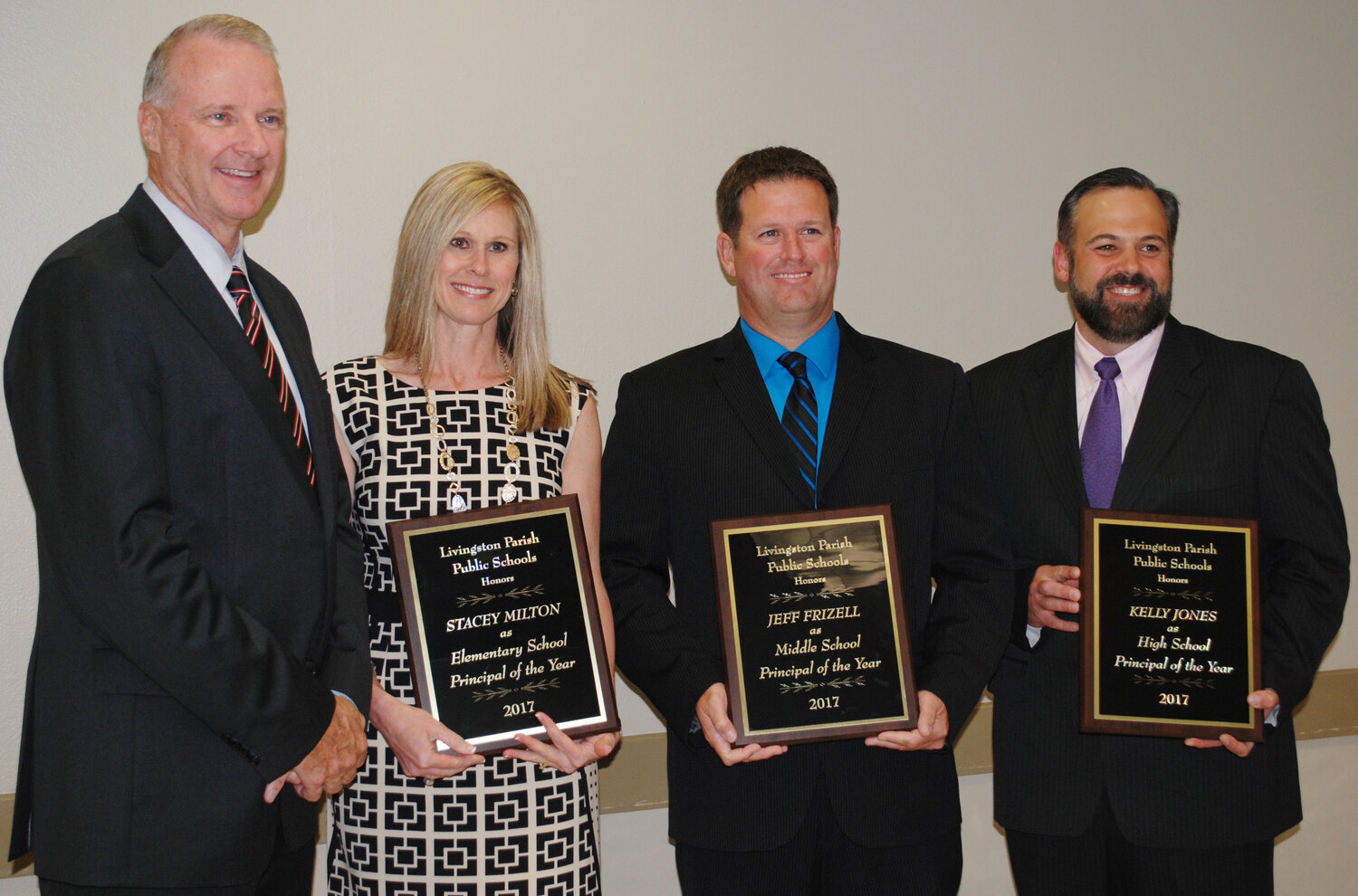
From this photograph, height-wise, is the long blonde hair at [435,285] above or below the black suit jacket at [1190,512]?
above

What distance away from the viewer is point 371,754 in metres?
2.39

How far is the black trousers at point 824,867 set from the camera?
233 centimetres

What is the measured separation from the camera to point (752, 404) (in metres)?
2.51

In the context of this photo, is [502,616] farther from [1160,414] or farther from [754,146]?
[754,146]

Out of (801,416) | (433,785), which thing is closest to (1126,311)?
(801,416)

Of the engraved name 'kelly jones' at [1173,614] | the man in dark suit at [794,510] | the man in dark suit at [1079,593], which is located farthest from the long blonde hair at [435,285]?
the engraved name 'kelly jones' at [1173,614]

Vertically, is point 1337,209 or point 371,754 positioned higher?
point 1337,209

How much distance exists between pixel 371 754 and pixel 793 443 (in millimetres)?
1144

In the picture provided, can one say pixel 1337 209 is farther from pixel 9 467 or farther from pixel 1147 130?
Result: pixel 9 467

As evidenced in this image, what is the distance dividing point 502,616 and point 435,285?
78 cm

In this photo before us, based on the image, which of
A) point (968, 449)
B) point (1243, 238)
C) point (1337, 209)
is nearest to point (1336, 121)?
point (1337, 209)

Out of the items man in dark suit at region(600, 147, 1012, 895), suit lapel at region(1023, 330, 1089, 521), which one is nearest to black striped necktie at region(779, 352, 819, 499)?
man in dark suit at region(600, 147, 1012, 895)

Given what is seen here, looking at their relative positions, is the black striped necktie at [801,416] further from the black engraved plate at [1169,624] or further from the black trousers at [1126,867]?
the black trousers at [1126,867]

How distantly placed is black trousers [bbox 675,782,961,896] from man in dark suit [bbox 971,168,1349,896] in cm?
37
